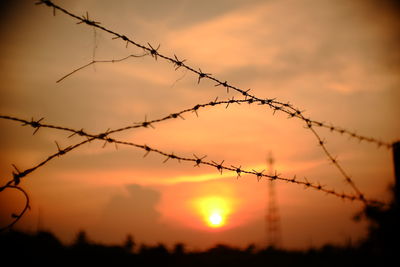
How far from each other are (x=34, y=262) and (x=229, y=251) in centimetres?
562

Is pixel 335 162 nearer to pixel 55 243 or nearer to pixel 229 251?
pixel 229 251

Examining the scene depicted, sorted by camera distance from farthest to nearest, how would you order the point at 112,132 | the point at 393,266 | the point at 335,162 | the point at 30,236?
the point at 30,236 → the point at 335,162 → the point at 393,266 → the point at 112,132

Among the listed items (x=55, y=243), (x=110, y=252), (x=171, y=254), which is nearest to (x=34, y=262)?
(x=55, y=243)

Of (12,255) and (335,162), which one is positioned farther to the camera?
(12,255)

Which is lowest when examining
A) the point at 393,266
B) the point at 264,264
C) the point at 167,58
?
the point at 264,264

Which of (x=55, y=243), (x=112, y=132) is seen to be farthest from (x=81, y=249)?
(x=112, y=132)

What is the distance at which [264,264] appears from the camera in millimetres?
8828

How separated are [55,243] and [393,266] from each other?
24.9ft

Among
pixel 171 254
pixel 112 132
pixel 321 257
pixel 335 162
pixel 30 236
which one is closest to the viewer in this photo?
pixel 112 132

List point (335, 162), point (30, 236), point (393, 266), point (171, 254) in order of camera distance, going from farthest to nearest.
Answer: point (171, 254), point (30, 236), point (335, 162), point (393, 266)

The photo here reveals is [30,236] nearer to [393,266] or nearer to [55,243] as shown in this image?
[55,243]

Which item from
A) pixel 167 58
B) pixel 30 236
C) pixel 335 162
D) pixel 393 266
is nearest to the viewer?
pixel 167 58

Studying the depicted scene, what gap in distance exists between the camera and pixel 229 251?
31.6 feet

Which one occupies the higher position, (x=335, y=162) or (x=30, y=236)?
(x=335, y=162)
